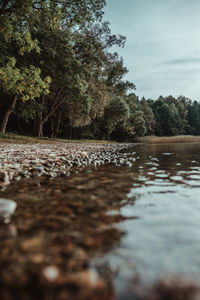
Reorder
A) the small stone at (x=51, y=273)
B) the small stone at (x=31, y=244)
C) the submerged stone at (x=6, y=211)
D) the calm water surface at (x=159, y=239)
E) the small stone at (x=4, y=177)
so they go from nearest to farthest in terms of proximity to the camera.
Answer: the small stone at (x=51, y=273)
the calm water surface at (x=159, y=239)
the small stone at (x=31, y=244)
the submerged stone at (x=6, y=211)
the small stone at (x=4, y=177)

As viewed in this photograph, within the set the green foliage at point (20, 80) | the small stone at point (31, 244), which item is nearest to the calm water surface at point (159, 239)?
the small stone at point (31, 244)

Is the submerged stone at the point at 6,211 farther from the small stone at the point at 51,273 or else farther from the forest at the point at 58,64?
the forest at the point at 58,64

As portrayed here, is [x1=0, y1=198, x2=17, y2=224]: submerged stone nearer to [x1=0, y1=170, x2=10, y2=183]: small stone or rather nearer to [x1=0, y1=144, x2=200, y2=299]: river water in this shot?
[x1=0, y1=144, x2=200, y2=299]: river water

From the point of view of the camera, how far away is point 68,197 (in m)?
2.46

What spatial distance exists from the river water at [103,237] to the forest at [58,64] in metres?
10.8

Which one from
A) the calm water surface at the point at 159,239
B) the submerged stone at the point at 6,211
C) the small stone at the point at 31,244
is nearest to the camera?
the calm water surface at the point at 159,239

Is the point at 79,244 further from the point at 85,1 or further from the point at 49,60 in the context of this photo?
the point at 49,60

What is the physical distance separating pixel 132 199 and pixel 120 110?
32718mm

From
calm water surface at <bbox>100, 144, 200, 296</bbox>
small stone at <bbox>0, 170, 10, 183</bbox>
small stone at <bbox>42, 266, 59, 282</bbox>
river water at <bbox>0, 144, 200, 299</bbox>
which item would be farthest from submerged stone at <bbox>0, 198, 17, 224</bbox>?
small stone at <bbox>0, 170, 10, 183</bbox>

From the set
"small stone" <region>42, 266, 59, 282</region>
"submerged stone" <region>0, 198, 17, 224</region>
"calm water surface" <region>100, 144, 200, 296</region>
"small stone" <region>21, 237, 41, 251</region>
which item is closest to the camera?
"small stone" <region>42, 266, 59, 282</region>

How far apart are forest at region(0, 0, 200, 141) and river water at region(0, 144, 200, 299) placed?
35.5ft

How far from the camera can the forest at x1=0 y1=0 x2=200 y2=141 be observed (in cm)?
1117

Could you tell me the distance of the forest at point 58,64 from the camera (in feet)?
36.7

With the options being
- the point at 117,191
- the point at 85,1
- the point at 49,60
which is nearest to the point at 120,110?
the point at 49,60
